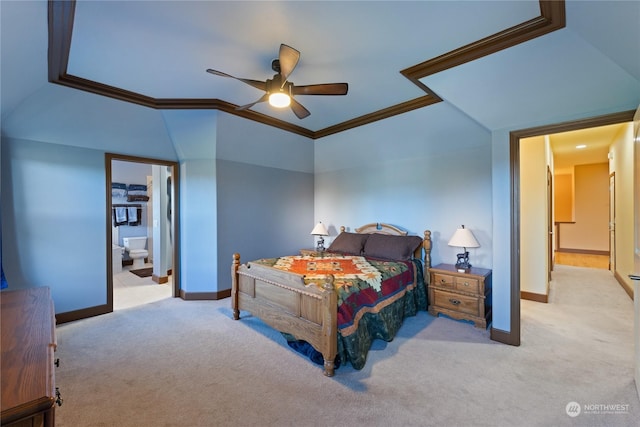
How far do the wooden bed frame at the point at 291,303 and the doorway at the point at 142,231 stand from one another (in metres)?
1.65

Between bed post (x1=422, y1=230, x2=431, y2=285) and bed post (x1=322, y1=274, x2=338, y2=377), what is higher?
bed post (x1=422, y1=230, x2=431, y2=285)

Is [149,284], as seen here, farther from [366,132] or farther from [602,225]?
[602,225]

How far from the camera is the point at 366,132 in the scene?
4129 millimetres

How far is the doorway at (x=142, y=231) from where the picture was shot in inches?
148

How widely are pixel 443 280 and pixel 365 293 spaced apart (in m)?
1.38

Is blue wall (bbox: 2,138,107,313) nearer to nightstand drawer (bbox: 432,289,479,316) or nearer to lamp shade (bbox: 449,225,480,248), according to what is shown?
nightstand drawer (bbox: 432,289,479,316)

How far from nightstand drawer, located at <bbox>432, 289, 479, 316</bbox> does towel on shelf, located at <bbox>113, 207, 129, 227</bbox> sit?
300 inches

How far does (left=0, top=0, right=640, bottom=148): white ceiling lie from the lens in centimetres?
180

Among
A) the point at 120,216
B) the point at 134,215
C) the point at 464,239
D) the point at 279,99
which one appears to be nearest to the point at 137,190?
the point at 134,215

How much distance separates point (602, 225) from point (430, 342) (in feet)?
27.2

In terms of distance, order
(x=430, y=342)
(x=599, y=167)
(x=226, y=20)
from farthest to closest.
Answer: (x=599, y=167)
(x=430, y=342)
(x=226, y=20)

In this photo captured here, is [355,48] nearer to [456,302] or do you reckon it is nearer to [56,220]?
[456,302]

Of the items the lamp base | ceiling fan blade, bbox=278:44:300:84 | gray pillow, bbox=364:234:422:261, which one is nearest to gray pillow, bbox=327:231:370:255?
gray pillow, bbox=364:234:422:261

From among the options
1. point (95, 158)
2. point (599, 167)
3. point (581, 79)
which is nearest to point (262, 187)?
point (95, 158)
